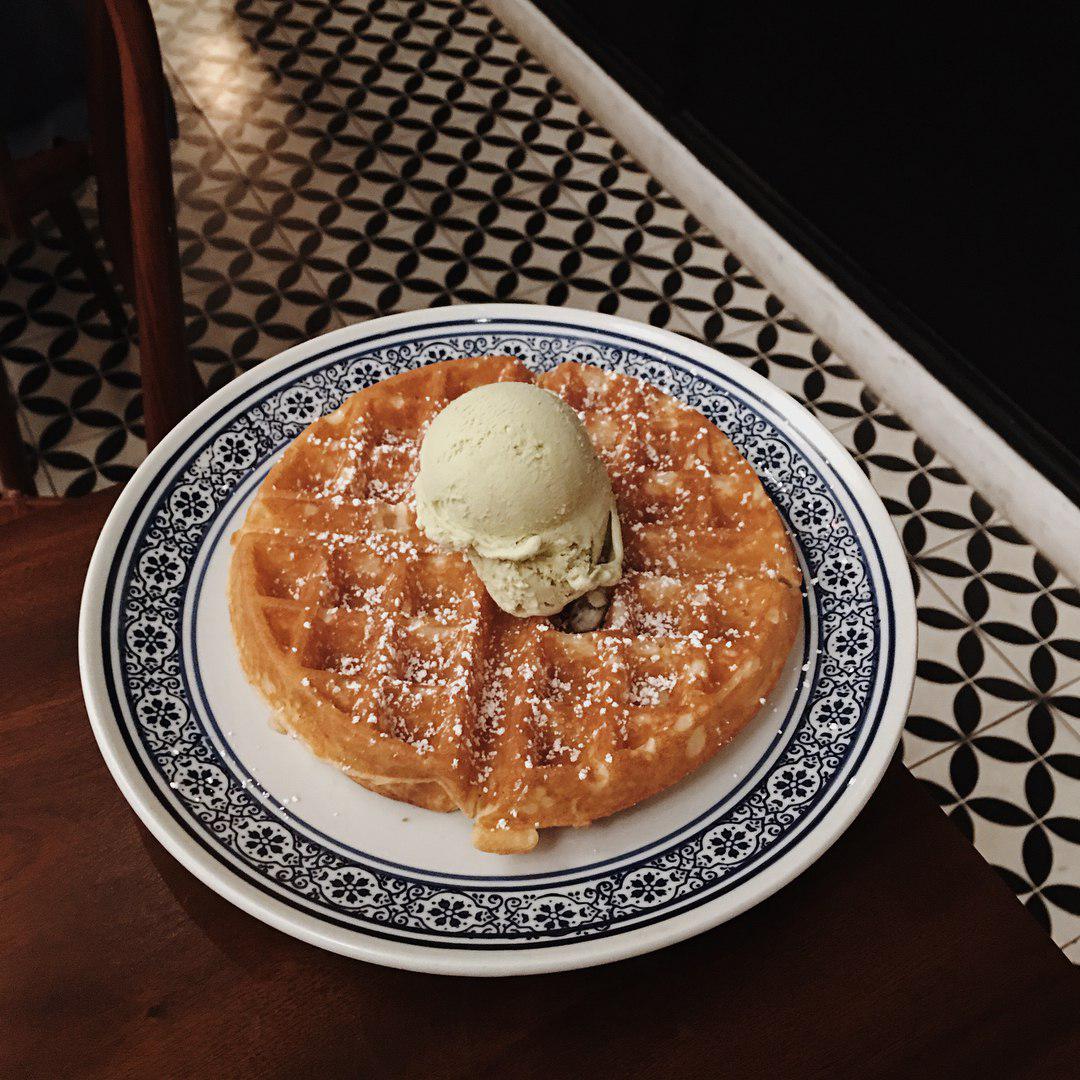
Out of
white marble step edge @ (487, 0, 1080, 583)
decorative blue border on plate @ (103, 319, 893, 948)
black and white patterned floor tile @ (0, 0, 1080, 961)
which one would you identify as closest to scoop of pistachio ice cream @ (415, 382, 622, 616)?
decorative blue border on plate @ (103, 319, 893, 948)

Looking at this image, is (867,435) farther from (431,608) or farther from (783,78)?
(431,608)

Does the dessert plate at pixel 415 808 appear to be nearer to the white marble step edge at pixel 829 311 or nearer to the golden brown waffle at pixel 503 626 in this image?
the golden brown waffle at pixel 503 626

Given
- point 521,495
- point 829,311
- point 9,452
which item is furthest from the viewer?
point 829,311

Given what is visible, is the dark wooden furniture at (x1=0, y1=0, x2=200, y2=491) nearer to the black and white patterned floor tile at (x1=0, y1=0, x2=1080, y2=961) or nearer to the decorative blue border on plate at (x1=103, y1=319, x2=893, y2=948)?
the decorative blue border on plate at (x1=103, y1=319, x2=893, y2=948)

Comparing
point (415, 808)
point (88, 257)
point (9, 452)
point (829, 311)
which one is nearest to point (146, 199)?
point (9, 452)

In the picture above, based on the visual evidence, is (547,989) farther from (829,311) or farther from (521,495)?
(829,311)

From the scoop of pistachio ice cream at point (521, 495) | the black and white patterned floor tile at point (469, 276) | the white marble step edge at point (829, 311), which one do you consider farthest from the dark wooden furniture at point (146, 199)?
the white marble step edge at point (829, 311)
